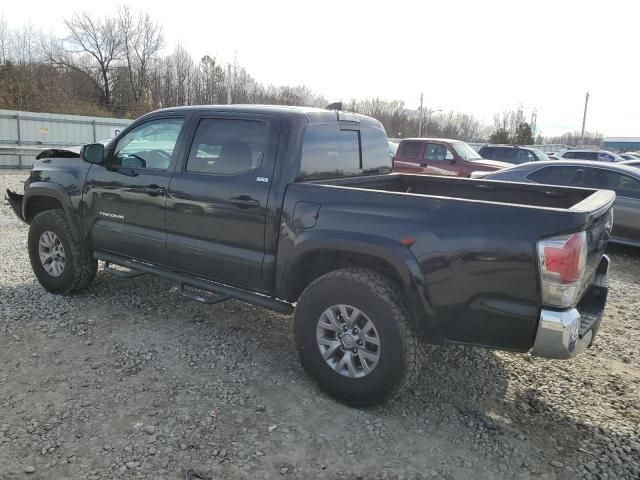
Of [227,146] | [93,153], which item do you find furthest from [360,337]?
[93,153]

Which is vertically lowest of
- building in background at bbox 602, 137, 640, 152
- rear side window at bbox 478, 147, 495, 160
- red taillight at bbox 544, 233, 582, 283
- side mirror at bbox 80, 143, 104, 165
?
red taillight at bbox 544, 233, 582, 283

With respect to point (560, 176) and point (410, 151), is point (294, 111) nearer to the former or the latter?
point (560, 176)

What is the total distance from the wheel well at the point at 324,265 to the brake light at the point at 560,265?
91cm

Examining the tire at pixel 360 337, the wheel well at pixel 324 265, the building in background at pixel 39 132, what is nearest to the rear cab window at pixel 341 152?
the wheel well at pixel 324 265

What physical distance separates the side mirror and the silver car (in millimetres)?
6915

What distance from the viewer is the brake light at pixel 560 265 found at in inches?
107

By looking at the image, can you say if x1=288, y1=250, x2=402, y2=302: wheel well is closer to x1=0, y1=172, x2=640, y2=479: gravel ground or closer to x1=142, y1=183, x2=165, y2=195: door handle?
x1=0, y1=172, x2=640, y2=479: gravel ground

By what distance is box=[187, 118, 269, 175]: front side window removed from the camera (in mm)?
3906

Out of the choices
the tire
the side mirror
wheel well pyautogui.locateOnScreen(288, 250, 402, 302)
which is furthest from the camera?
the side mirror

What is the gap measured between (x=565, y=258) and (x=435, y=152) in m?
11.6

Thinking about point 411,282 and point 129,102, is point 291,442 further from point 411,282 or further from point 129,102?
point 129,102

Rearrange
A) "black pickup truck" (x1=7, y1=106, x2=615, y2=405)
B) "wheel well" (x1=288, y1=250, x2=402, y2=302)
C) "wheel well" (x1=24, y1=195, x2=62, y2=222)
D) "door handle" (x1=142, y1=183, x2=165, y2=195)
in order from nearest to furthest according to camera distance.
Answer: "black pickup truck" (x1=7, y1=106, x2=615, y2=405) < "wheel well" (x1=288, y1=250, x2=402, y2=302) < "door handle" (x1=142, y1=183, x2=165, y2=195) < "wheel well" (x1=24, y1=195, x2=62, y2=222)

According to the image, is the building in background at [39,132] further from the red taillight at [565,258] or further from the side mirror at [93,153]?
the red taillight at [565,258]

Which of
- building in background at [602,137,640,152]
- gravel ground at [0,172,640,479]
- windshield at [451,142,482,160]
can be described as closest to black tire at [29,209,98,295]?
gravel ground at [0,172,640,479]
